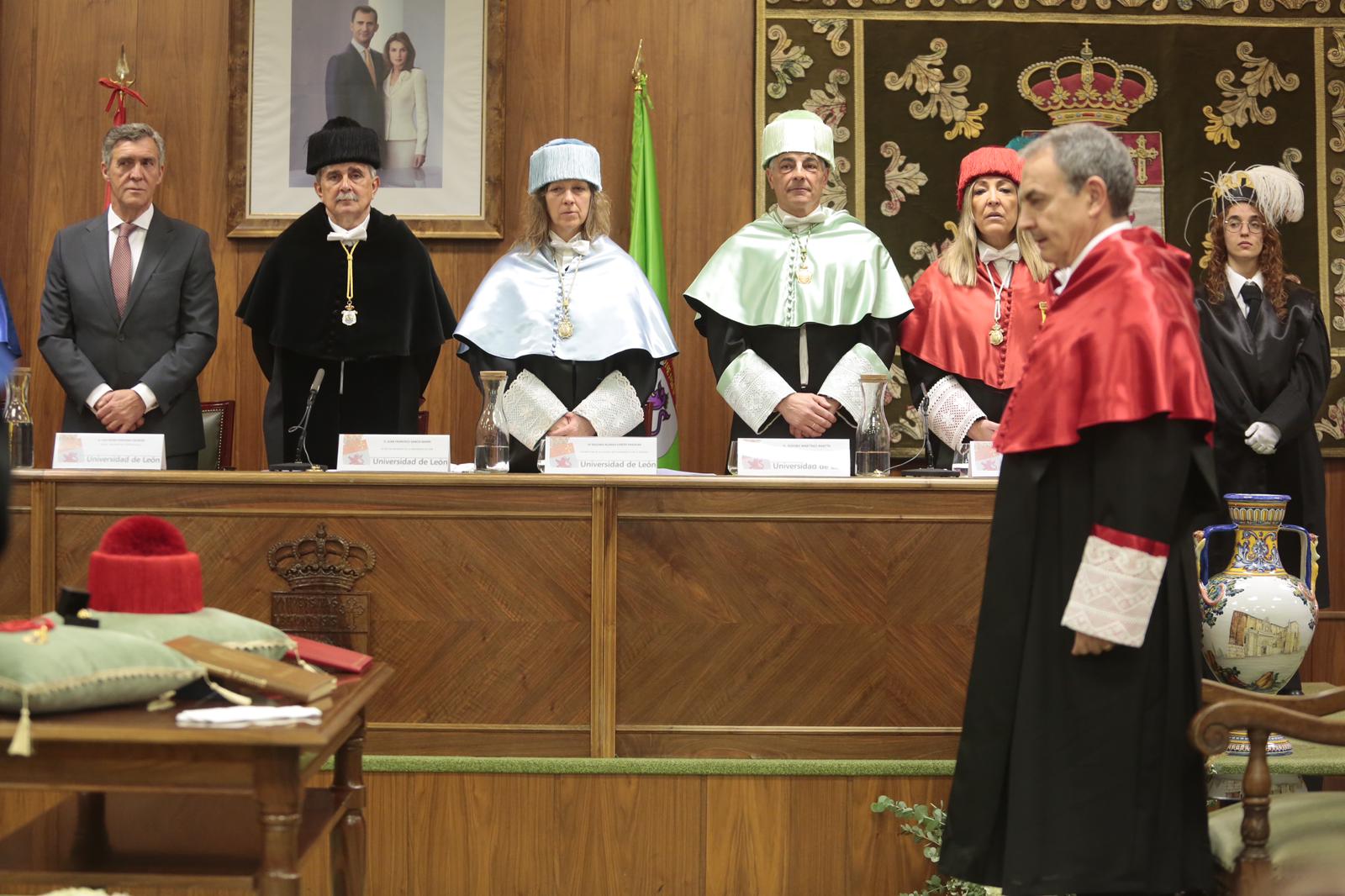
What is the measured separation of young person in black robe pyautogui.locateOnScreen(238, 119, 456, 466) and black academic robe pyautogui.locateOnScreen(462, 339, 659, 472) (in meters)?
0.28

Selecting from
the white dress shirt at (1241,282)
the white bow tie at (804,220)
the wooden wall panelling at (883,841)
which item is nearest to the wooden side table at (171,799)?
the wooden wall panelling at (883,841)

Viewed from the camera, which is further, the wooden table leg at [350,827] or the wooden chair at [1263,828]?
the wooden table leg at [350,827]

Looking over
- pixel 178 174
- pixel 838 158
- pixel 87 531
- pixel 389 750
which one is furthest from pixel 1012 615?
pixel 178 174

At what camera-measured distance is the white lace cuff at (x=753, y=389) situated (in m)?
4.38

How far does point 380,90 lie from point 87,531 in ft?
9.40

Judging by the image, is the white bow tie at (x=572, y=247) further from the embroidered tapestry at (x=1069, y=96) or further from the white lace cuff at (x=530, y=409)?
the embroidered tapestry at (x=1069, y=96)

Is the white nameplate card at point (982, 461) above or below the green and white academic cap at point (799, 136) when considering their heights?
below

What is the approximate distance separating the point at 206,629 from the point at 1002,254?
3144 mm

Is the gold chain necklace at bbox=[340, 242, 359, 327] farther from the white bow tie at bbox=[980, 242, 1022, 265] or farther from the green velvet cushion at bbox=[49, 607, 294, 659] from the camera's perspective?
the green velvet cushion at bbox=[49, 607, 294, 659]

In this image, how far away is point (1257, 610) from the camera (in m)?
3.93

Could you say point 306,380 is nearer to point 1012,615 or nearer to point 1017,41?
point 1012,615

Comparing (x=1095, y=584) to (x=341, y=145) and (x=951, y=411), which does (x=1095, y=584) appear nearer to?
(x=951, y=411)

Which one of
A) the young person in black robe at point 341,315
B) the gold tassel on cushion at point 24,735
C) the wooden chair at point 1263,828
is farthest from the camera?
the young person in black robe at point 341,315

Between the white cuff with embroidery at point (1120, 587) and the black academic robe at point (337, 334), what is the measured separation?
2.82 m
